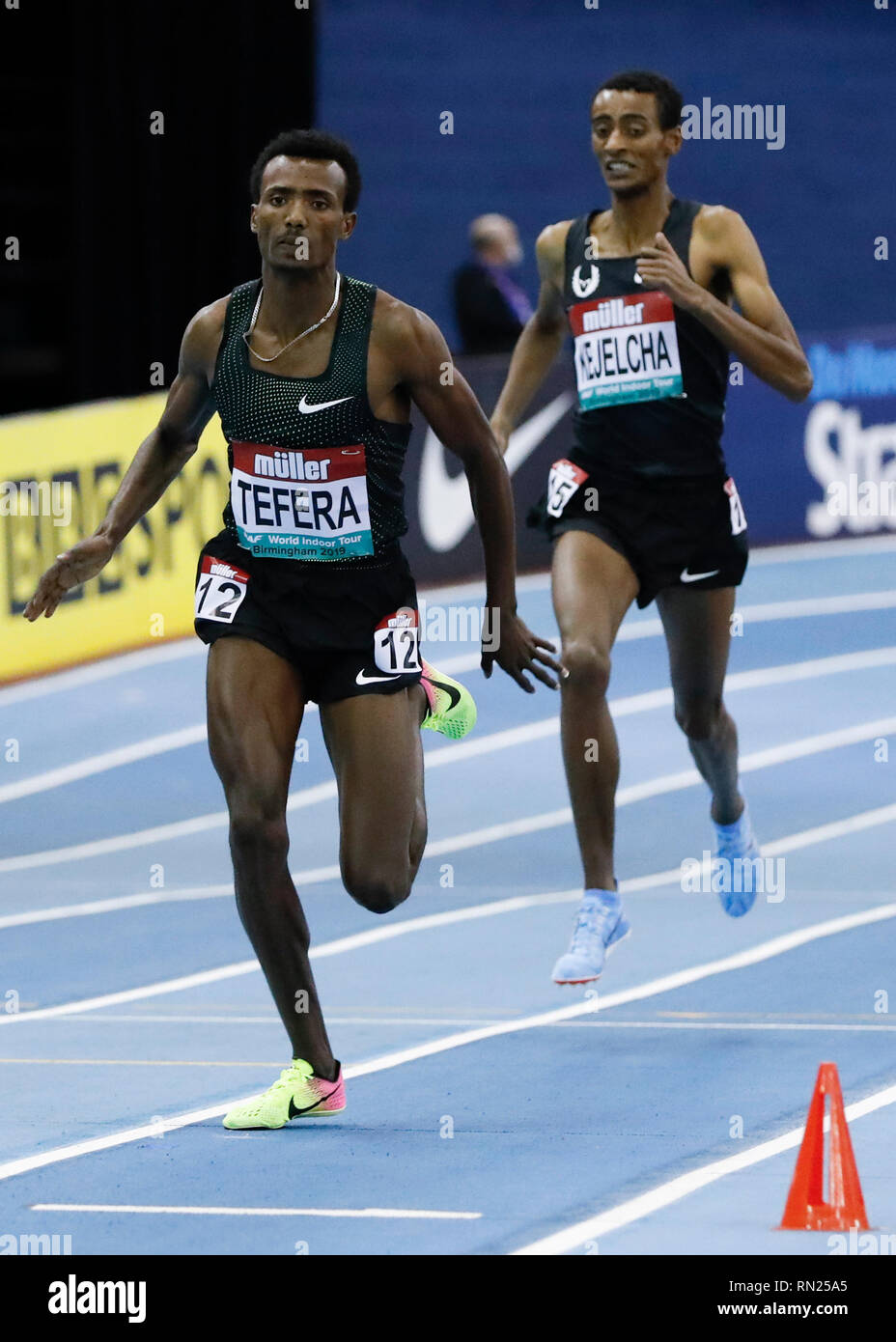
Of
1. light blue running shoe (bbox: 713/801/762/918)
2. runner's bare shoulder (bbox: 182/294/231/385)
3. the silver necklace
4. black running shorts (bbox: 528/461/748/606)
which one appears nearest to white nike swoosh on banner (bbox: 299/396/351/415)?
the silver necklace

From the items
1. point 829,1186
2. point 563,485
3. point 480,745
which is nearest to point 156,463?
point 563,485

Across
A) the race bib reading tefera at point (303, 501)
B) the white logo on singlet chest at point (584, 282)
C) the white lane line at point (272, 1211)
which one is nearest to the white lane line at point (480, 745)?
the white logo on singlet chest at point (584, 282)

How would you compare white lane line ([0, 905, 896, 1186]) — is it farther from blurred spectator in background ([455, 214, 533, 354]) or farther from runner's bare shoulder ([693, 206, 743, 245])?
blurred spectator in background ([455, 214, 533, 354])

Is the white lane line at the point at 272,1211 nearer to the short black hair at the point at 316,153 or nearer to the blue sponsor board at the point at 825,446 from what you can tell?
the short black hair at the point at 316,153

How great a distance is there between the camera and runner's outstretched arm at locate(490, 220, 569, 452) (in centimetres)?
842

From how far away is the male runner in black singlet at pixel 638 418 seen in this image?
7.87 meters

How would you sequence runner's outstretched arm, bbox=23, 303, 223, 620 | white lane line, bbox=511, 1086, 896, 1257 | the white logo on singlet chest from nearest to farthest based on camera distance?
1. white lane line, bbox=511, 1086, 896, 1257
2. runner's outstretched arm, bbox=23, 303, 223, 620
3. the white logo on singlet chest

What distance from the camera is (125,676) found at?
14953 millimetres

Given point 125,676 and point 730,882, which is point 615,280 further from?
point 125,676

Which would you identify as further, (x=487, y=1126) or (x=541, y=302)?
(x=541, y=302)

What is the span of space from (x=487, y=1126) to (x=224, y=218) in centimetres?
1624

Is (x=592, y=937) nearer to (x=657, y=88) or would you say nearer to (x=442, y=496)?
(x=657, y=88)

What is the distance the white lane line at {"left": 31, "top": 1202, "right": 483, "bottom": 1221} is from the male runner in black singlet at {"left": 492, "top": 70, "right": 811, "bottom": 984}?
2.26 meters

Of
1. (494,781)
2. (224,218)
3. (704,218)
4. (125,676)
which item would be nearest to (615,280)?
(704,218)
